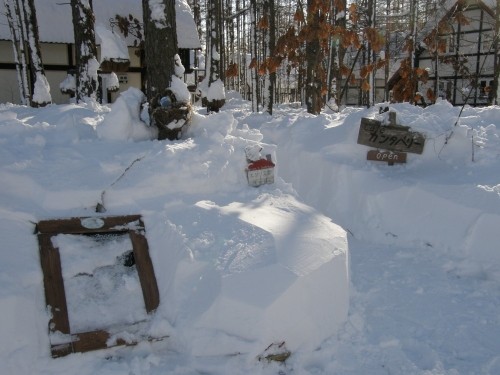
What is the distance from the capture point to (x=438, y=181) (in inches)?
208

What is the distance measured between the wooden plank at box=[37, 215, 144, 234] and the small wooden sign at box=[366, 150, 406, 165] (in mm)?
3792

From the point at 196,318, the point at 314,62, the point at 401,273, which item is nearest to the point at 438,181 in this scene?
the point at 401,273

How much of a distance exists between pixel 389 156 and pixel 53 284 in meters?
4.79

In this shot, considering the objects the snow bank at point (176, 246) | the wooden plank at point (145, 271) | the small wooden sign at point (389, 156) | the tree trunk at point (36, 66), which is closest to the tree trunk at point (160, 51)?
the snow bank at point (176, 246)

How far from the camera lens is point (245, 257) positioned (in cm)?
331

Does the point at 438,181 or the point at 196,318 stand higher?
the point at 438,181

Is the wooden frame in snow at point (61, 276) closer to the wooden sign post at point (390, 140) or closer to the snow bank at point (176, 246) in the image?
the snow bank at point (176, 246)

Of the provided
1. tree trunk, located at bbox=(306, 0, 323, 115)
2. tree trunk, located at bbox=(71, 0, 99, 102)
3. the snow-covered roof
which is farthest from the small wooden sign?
the snow-covered roof

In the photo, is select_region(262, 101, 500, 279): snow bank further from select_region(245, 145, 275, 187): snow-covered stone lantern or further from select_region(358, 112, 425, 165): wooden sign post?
select_region(245, 145, 275, 187): snow-covered stone lantern

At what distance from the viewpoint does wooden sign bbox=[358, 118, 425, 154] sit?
19.6ft

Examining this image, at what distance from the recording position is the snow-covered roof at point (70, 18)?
1516cm

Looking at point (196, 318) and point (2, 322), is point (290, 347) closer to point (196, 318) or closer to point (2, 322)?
point (196, 318)

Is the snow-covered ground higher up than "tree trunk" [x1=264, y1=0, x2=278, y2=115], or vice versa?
"tree trunk" [x1=264, y1=0, x2=278, y2=115]

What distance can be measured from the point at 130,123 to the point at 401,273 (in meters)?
3.55
